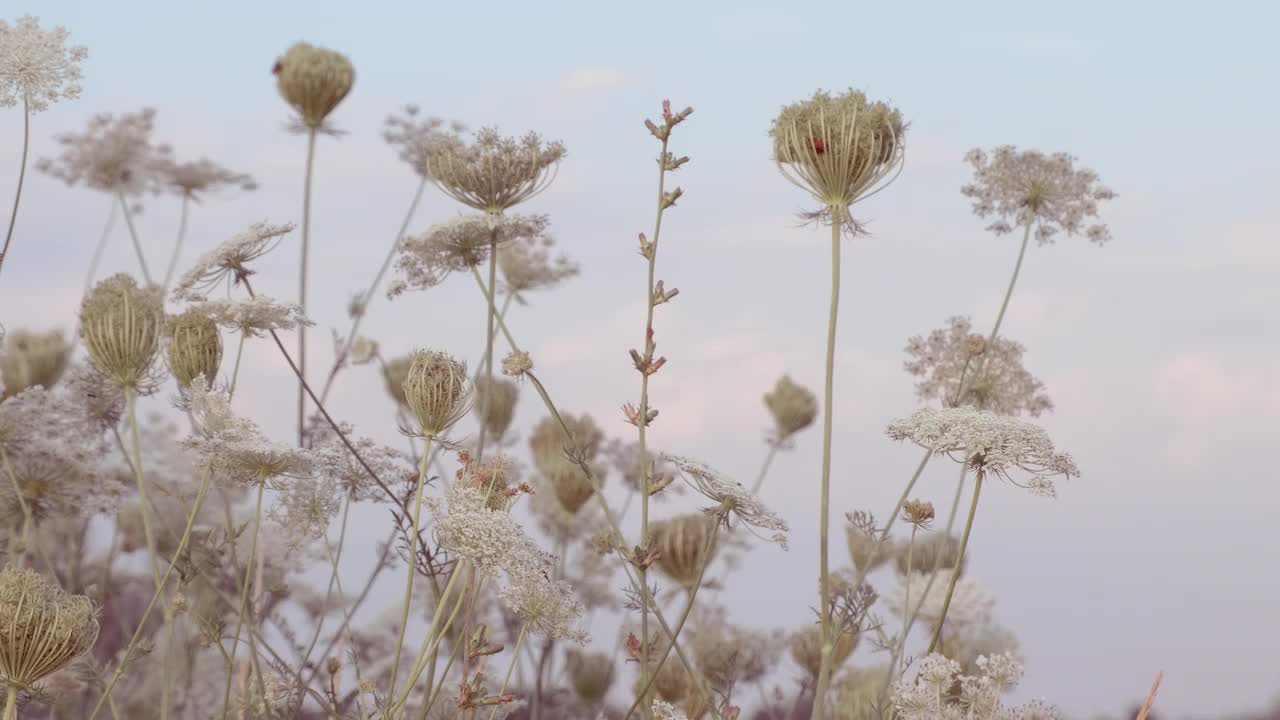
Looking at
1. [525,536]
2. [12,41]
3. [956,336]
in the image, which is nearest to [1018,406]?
[956,336]

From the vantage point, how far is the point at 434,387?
4.04 meters

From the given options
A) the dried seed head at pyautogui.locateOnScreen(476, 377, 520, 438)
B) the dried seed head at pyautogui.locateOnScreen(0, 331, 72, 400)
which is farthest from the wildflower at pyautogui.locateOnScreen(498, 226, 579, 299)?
the dried seed head at pyautogui.locateOnScreen(0, 331, 72, 400)

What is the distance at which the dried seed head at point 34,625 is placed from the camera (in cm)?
351

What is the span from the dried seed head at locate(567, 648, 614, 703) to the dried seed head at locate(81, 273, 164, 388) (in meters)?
3.12

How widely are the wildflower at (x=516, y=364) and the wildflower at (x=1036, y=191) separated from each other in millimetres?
3179

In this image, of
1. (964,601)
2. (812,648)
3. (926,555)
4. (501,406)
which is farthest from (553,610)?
(964,601)

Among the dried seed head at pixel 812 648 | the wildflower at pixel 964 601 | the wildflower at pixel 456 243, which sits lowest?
the dried seed head at pixel 812 648

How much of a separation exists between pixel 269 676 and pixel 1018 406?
3.67 meters

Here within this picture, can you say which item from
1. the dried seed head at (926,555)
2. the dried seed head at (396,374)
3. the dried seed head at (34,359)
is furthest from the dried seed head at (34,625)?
the dried seed head at (926,555)

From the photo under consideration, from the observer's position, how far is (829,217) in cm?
433

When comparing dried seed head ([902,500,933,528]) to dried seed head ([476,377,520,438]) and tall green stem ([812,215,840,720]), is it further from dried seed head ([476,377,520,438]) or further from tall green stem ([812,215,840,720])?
dried seed head ([476,377,520,438])

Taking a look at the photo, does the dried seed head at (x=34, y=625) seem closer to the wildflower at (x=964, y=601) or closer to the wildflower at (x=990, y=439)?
the wildflower at (x=990, y=439)

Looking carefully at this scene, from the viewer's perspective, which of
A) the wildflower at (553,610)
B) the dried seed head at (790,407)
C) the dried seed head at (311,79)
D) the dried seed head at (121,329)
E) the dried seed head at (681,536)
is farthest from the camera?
the dried seed head at (790,407)

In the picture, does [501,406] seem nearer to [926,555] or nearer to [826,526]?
[926,555]
